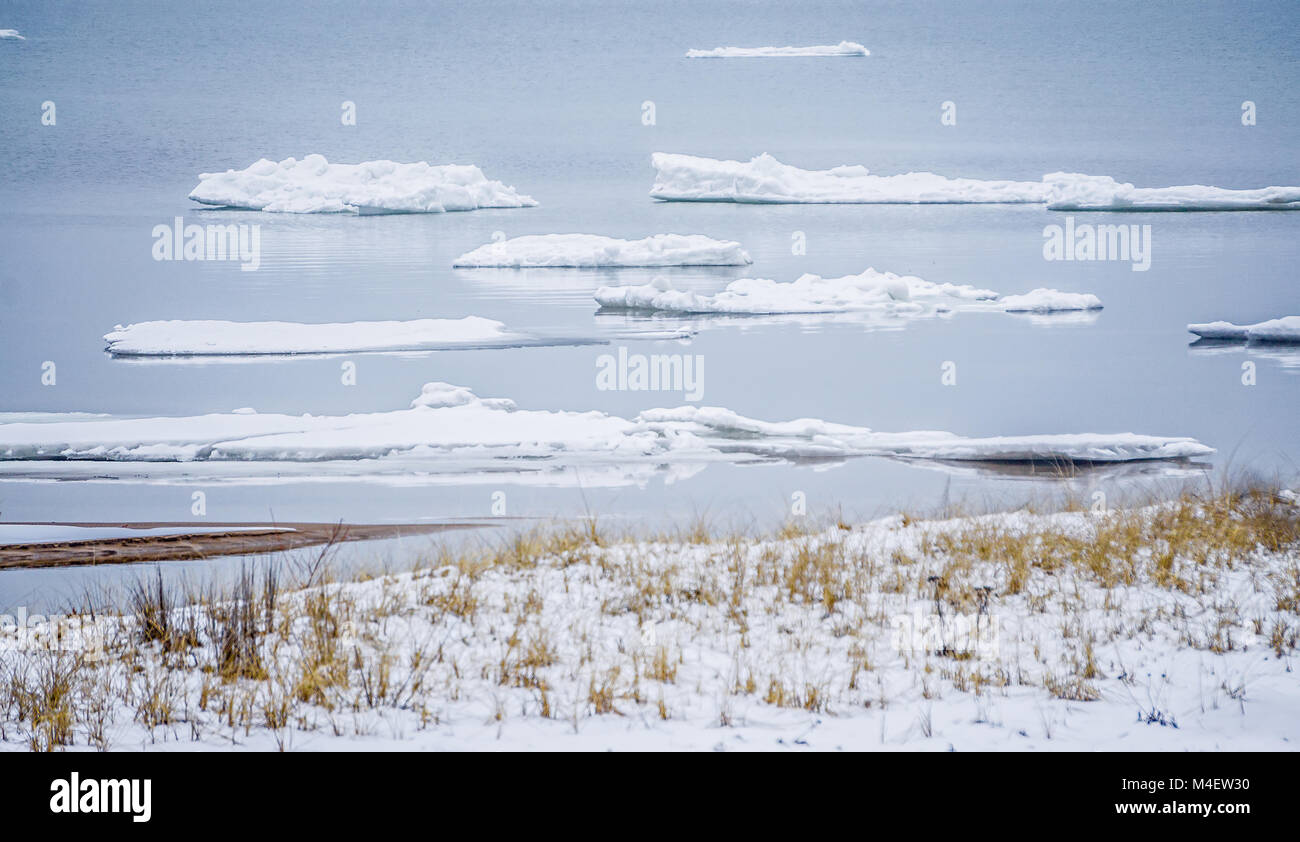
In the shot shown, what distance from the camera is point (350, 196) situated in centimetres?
1157

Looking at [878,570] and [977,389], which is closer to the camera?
[878,570]

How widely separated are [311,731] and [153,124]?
10.3 m

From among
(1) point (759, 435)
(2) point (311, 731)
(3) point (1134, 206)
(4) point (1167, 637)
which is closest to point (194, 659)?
(2) point (311, 731)

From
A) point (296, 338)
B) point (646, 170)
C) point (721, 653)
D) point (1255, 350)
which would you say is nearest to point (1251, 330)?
point (1255, 350)

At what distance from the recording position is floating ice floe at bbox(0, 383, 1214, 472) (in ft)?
31.7

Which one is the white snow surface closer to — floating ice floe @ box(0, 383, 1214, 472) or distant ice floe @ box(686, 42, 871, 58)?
floating ice floe @ box(0, 383, 1214, 472)

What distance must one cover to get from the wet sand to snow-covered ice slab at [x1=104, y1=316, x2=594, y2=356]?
290 cm

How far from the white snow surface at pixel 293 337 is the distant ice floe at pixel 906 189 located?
3.02 m

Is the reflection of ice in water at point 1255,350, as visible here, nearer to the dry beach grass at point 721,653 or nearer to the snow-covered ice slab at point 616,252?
the snow-covered ice slab at point 616,252

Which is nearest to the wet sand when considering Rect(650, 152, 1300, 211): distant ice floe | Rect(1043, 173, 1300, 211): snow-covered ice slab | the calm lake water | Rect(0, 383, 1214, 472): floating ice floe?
Rect(0, 383, 1214, 472): floating ice floe

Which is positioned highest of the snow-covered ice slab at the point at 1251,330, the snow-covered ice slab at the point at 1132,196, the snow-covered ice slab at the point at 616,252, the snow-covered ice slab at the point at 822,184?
the snow-covered ice slab at the point at 822,184

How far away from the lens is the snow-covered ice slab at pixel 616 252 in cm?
1174

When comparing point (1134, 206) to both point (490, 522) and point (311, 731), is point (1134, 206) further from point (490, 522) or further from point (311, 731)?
point (311, 731)

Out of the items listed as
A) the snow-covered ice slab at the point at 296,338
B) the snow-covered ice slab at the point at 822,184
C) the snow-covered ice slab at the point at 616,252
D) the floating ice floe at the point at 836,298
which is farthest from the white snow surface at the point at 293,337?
the snow-covered ice slab at the point at 822,184
